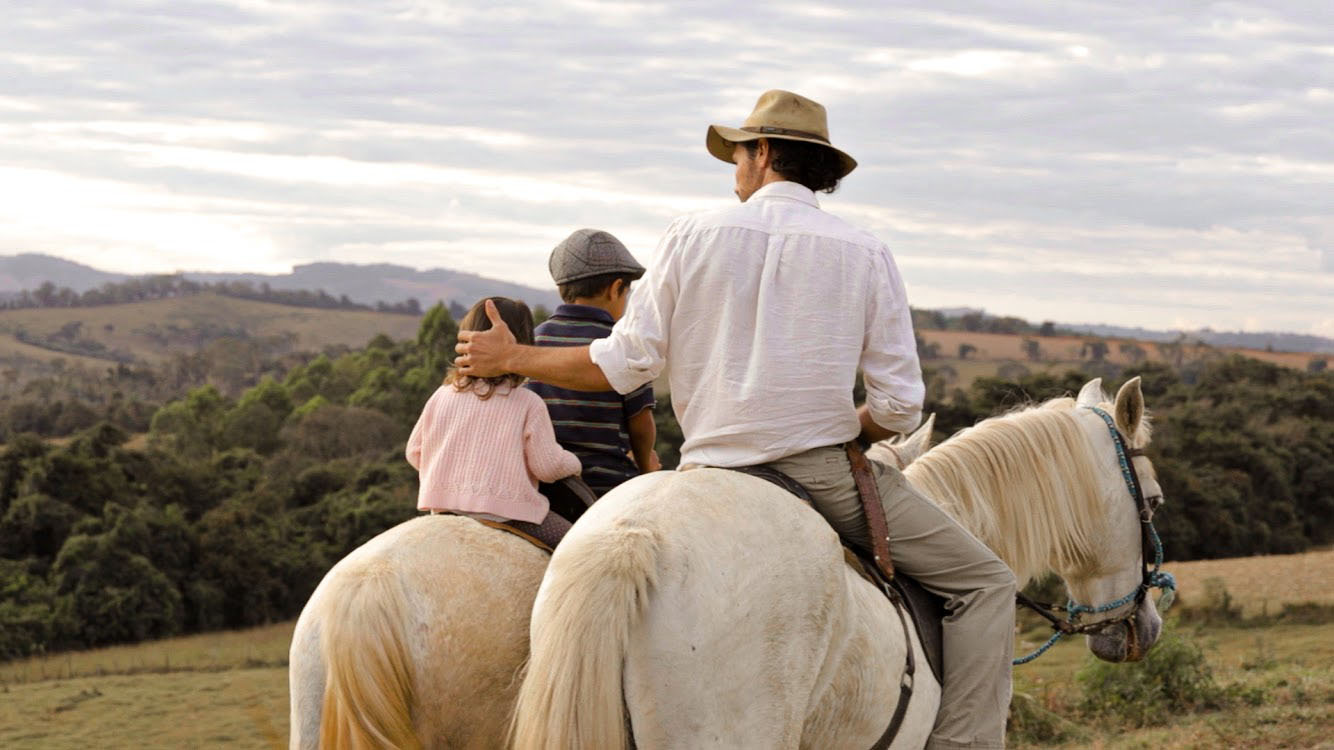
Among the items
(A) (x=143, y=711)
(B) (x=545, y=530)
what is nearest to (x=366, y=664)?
(B) (x=545, y=530)

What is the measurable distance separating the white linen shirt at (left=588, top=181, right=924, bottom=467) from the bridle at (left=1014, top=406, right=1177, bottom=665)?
168 cm

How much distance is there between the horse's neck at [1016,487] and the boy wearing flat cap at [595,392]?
0.96 metres

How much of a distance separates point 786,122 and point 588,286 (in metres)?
1.05

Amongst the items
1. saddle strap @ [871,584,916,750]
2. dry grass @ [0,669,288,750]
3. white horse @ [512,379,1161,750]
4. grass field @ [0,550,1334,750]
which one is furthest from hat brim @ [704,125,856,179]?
dry grass @ [0,669,288,750]

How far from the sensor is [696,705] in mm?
2873

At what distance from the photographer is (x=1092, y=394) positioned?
5.05 m

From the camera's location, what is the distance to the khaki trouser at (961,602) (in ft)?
12.2

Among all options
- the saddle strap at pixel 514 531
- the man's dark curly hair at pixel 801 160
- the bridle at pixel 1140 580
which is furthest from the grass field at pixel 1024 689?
the bridle at pixel 1140 580

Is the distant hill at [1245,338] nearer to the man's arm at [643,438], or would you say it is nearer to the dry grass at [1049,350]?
the dry grass at [1049,350]

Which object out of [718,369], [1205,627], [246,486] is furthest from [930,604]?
[246,486]

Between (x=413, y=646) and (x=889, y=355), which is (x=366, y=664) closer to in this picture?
(x=413, y=646)

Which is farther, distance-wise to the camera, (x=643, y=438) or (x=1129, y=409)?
(x=1129, y=409)

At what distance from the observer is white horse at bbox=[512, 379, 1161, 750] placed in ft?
9.18

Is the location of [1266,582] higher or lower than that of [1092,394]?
lower
